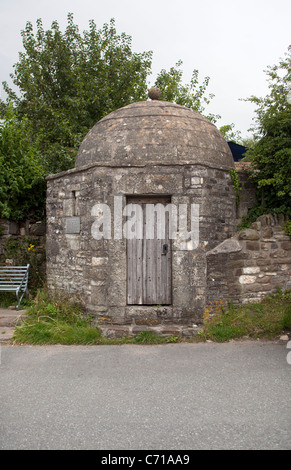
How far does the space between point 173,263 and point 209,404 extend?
8.31 ft

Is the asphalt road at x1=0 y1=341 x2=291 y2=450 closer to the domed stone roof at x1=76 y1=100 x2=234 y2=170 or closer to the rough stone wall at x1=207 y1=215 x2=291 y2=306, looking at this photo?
the rough stone wall at x1=207 y1=215 x2=291 y2=306

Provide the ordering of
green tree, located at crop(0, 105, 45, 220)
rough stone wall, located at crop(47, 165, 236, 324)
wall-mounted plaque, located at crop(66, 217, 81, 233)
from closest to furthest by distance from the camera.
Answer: rough stone wall, located at crop(47, 165, 236, 324) → wall-mounted plaque, located at crop(66, 217, 81, 233) → green tree, located at crop(0, 105, 45, 220)

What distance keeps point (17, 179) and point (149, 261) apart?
4131mm

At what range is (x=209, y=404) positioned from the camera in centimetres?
357

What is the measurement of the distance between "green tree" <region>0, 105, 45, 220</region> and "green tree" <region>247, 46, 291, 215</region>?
4911 millimetres

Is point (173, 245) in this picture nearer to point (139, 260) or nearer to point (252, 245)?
point (139, 260)

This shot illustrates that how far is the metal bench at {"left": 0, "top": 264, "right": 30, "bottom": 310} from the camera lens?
7.33 meters

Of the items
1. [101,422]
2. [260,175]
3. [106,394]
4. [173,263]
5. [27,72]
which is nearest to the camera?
[101,422]

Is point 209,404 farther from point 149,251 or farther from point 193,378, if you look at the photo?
point 149,251

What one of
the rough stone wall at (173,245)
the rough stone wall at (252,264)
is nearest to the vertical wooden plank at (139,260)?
the rough stone wall at (173,245)

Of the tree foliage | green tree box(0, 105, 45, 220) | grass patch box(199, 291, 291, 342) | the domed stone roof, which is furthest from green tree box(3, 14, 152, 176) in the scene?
grass patch box(199, 291, 291, 342)

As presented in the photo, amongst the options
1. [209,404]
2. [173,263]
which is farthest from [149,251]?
[209,404]

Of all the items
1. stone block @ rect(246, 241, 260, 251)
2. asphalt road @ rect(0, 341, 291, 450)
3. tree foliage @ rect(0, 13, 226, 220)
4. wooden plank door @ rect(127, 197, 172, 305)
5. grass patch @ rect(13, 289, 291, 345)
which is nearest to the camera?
asphalt road @ rect(0, 341, 291, 450)

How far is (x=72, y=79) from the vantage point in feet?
45.5
